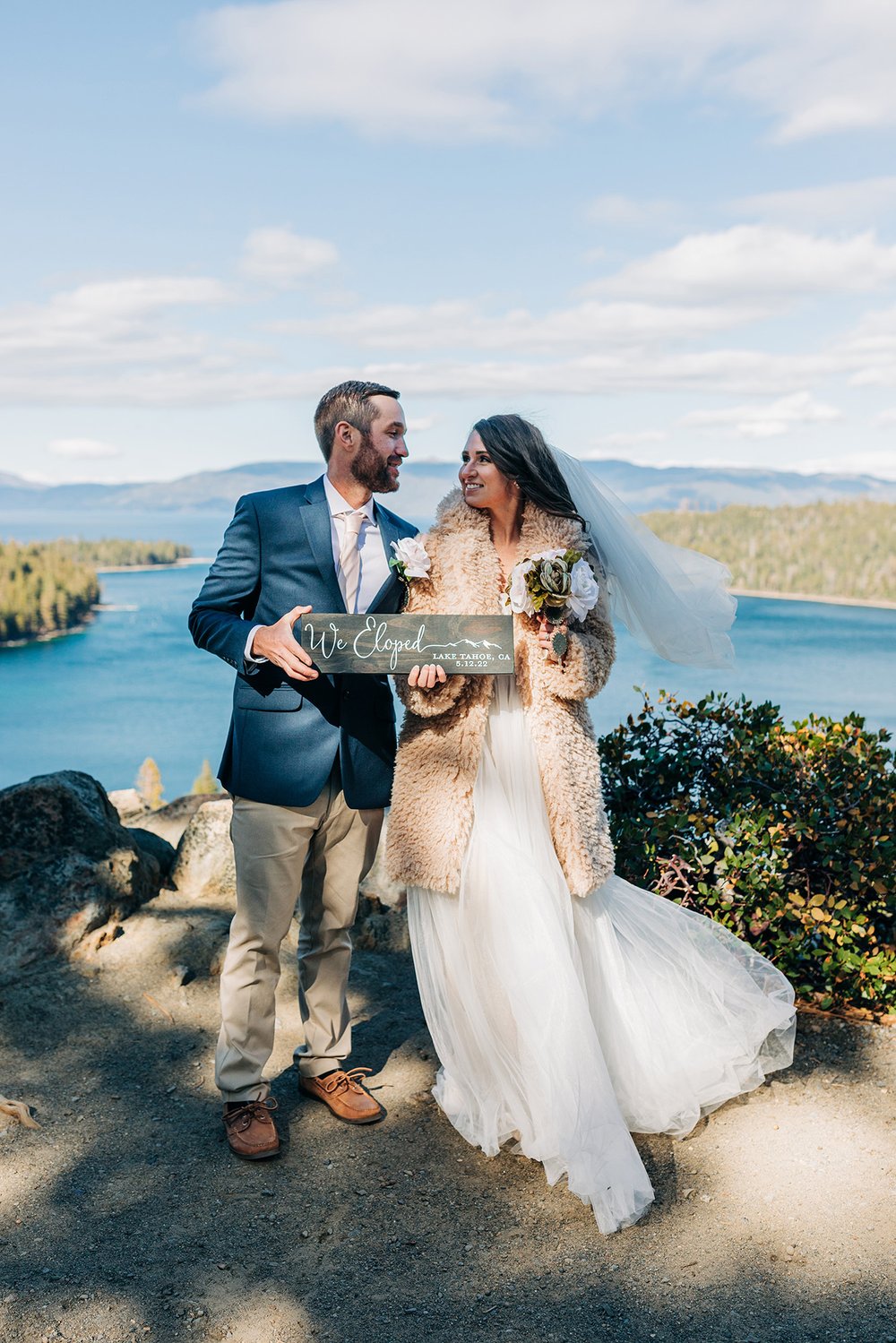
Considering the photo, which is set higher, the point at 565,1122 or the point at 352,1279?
the point at 565,1122

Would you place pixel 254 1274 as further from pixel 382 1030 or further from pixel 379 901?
pixel 379 901

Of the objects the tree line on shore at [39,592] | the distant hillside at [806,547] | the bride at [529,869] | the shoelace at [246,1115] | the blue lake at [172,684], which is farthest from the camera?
the distant hillside at [806,547]

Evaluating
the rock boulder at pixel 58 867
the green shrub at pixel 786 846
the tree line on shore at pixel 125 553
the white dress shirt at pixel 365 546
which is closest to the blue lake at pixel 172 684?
the tree line on shore at pixel 125 553

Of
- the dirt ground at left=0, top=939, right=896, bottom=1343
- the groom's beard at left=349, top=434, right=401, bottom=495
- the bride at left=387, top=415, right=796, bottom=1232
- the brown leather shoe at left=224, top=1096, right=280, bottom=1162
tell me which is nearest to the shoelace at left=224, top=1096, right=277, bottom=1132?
the brown leather shoe at left=224, top=1096, right=280, bottom=1162

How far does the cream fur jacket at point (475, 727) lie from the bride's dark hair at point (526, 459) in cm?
7

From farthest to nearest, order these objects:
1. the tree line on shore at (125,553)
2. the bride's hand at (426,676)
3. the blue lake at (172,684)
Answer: the tree line on shore at (125,553) < the blue lake at (172,684) < the bride's hand at (426,676)

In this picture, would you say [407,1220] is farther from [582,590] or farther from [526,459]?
[526,459]

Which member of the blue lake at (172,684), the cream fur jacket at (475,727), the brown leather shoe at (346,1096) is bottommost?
the blue lake at (172,684)

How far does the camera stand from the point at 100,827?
545 centimetres

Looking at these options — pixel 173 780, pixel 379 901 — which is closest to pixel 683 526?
pixel 173 780

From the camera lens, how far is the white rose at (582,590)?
11.4 ft

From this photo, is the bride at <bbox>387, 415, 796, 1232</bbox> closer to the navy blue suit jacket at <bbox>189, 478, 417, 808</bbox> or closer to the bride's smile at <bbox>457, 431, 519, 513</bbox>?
the bride's smile at <bbox>457, 431, 519, 513</bbox>

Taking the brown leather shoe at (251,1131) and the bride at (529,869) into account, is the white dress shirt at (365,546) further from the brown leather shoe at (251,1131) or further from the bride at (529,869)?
the brown leather shoe at (251,1131)

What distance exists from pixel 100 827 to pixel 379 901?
4.99 feet
